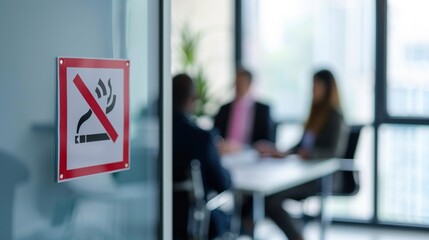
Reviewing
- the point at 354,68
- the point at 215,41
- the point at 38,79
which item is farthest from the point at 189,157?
the point at 215,41

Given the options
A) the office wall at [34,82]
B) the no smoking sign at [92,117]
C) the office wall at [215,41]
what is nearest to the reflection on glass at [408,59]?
the office wall at [215,41]

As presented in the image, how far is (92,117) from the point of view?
141cm

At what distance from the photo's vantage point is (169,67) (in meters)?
1.60

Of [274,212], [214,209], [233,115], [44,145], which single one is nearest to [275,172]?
[214,209]

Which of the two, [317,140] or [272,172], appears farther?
[317,140]

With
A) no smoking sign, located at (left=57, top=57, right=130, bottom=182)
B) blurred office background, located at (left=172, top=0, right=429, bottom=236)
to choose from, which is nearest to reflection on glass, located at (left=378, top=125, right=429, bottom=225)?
blurred office background, located at (left=172, top=0, right=429, bottom=236)

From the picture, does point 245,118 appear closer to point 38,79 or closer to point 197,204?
point 197,204

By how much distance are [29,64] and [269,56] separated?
4.88m

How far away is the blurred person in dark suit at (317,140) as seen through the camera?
4516mm

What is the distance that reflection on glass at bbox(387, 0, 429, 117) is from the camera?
551 centimetres

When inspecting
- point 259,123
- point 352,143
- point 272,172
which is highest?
point 259,123

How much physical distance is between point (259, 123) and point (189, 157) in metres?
2.00

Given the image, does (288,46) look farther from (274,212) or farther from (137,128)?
(137,128)

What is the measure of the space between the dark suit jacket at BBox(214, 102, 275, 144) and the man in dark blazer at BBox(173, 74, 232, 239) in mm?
1825
